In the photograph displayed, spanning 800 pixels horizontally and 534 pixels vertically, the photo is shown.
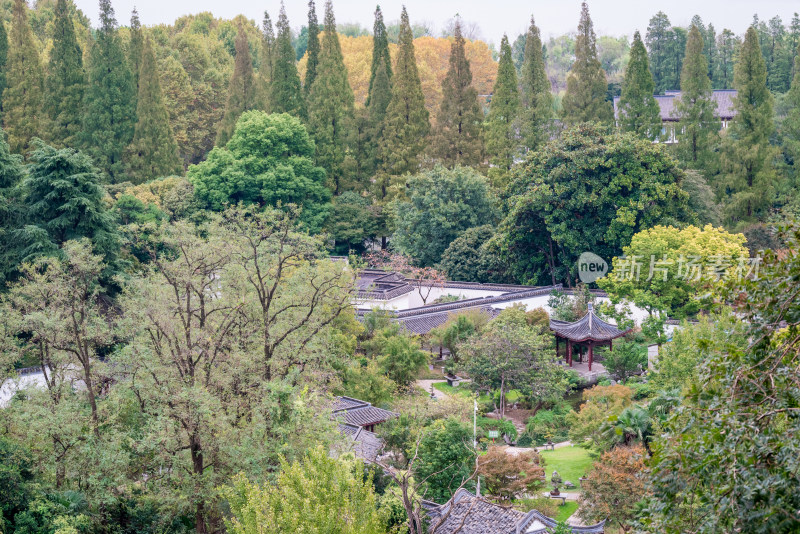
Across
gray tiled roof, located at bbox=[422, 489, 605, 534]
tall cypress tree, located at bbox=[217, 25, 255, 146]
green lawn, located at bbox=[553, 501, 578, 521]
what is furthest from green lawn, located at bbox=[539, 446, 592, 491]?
tall cypress tree, located at bbox=[217, 25, 255, 146]

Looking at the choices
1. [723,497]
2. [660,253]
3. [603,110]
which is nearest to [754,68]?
[603,110]

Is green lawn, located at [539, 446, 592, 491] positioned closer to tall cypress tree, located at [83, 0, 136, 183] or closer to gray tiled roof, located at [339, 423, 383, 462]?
gray tiled roof, located at [339, 423, 383, 462]

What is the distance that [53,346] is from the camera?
1478 centimetres

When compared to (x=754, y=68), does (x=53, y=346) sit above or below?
below

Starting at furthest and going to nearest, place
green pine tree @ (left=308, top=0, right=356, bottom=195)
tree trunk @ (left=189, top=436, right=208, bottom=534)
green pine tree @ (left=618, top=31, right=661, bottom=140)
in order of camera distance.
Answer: green pine tree @ (left=308, top=0, right=356, bottom=195) → green pine tree @ (left=618, top=31, right=661, bottom=140) → tree trunk @ (left=189, top=436, right=208, bottom=534)

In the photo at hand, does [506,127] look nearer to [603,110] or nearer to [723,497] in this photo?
[603,110]

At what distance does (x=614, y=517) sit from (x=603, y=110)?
2573 cm

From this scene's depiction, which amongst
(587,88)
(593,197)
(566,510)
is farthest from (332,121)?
Result: (566,510)

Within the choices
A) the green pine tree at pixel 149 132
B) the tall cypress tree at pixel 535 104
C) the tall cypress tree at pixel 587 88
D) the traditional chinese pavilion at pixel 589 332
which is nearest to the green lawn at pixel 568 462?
the traditional chinese pavilion at pixel 589 332

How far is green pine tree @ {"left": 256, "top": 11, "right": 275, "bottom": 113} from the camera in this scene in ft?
141

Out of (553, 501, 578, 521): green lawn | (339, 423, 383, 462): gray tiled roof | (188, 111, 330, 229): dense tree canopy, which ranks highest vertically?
(188, 111, 330, 229): dense tree canopy

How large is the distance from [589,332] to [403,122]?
1817 cm

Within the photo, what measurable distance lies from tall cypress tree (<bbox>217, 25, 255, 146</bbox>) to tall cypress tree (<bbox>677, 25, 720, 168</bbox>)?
808 inches

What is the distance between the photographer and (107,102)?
39.3 m
